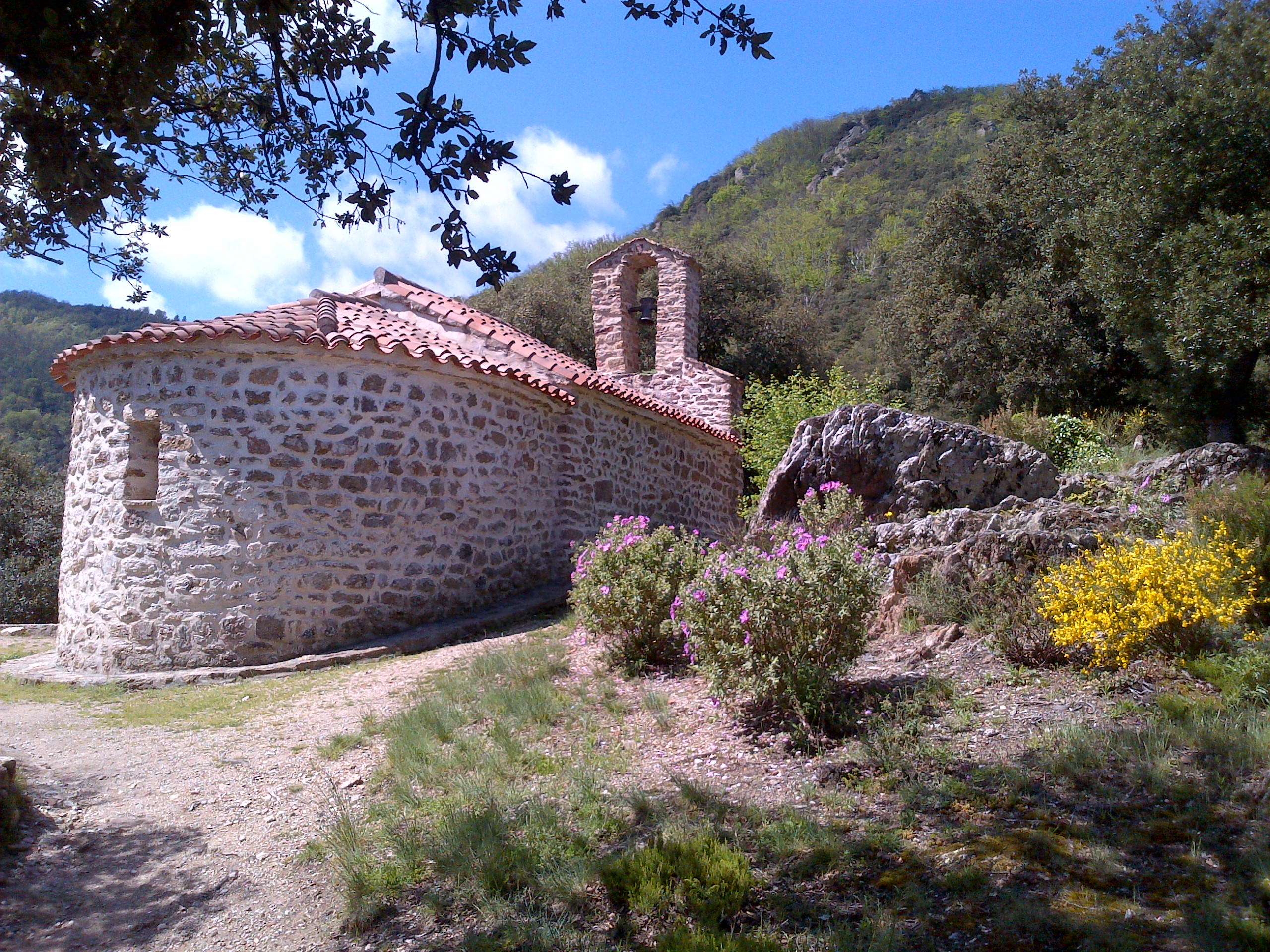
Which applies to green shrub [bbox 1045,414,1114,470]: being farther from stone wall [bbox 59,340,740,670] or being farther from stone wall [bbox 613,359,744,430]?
stone wall [bbox 59,340,740,670]

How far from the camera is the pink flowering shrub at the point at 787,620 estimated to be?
4.69 m

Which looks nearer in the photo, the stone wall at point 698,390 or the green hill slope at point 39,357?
the stone wall at point 698,390

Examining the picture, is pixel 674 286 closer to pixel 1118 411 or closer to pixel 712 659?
pixel 1118 411

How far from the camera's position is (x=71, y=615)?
852 cm

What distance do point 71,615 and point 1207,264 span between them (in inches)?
510

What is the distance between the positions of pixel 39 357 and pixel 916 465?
3513 centimetres

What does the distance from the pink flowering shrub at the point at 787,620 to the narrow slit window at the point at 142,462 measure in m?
6.02

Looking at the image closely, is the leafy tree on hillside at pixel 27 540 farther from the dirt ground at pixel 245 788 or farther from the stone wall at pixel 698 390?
the stone wall at pixel 698 390

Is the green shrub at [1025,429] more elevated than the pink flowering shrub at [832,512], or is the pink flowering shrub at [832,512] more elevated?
the green shrub at [1025,429]

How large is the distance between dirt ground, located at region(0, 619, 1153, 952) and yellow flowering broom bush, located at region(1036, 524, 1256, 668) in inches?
11.8

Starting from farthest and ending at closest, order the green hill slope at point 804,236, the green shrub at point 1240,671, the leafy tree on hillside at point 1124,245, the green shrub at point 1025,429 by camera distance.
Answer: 1. the green hill slope at point 804,236
2. the green shrub at point 1025,429
3. the leafy tree on hillside at point 1124,245
4. the green shrub at point 1240,671

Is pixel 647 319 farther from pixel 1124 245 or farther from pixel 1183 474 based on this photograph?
Result: pixel 1183 474

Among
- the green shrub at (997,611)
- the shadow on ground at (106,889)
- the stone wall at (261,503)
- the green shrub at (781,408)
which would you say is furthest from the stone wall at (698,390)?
the shadow on ground at (106,889)

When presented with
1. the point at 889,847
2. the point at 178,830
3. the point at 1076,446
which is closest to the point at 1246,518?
the point at 889,847
